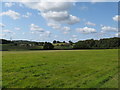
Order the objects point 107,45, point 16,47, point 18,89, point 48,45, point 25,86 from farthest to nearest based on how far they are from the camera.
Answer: point 107,45
point 48,45
point 16,47
point 25,86
point 18,89

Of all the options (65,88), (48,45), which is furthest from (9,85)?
(48,45)

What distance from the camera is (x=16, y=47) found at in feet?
205

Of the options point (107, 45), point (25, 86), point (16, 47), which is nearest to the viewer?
point (25, 86)

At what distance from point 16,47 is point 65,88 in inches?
2364

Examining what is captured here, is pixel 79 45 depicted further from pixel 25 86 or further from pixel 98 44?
pixel 25 86

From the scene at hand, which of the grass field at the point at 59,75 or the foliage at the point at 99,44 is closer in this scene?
the grass field at the point at 59,75

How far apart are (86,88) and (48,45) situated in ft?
224

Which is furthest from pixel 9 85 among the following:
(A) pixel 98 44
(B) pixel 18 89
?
(A) pixel 98 44

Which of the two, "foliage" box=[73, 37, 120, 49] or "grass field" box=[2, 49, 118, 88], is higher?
"foliage" box=[73, 37, 120, 49]

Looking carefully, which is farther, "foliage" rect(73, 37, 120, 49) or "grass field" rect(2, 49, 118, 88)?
"foliage" rect(73, 37, 120, 49)

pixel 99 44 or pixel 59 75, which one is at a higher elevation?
pixel 99 44

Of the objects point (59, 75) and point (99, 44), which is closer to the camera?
point (59, 75)

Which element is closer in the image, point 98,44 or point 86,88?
point 86,88

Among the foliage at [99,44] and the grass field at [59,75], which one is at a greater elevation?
the foliage at [99,44]
